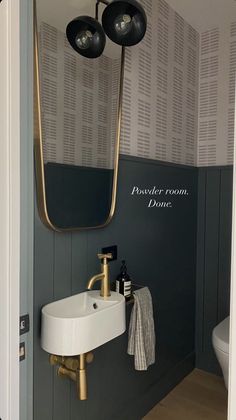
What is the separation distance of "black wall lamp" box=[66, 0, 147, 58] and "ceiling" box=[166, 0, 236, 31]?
824 millimetres

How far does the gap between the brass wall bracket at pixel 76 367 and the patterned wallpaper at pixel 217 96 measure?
A: 1.72m

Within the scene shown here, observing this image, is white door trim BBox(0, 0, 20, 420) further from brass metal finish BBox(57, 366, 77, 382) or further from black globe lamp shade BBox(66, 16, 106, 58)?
black globe lamp shade BBox(66, 16, 106, 58)

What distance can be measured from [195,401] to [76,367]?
1.25 metres

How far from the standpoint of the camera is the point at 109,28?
5.15ft

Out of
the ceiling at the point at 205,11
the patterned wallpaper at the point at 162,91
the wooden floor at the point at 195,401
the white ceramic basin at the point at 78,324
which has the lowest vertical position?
the wooden floor at the point at 195,401

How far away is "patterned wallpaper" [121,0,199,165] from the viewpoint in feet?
6.27

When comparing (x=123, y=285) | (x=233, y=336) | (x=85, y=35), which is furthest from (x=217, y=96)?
(x=233, y=336)

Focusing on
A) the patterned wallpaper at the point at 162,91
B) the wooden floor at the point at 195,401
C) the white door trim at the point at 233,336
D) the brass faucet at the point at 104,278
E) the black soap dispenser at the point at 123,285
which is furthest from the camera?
the wooden floor at the point at 195,401

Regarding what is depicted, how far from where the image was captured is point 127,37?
1.58 metres

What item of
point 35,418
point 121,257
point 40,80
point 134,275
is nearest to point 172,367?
point 134,275

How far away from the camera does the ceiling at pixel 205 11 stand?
7.16 feet

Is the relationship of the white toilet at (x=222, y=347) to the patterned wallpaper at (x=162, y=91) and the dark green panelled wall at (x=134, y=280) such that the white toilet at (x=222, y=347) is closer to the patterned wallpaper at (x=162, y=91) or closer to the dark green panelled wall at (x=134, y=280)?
the dark green panelled wall at (x=134, y=280)

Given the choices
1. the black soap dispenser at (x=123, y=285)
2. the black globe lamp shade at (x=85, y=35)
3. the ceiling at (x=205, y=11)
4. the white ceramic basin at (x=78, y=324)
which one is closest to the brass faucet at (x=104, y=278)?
the white ceramic basin at (x=78, y=324)

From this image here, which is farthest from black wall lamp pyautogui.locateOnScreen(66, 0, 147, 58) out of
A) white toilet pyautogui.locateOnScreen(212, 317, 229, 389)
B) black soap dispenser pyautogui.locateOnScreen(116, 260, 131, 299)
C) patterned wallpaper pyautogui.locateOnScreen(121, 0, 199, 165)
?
white toilet pyautogui.locateOnScreen(212, 317, 229, 389)
